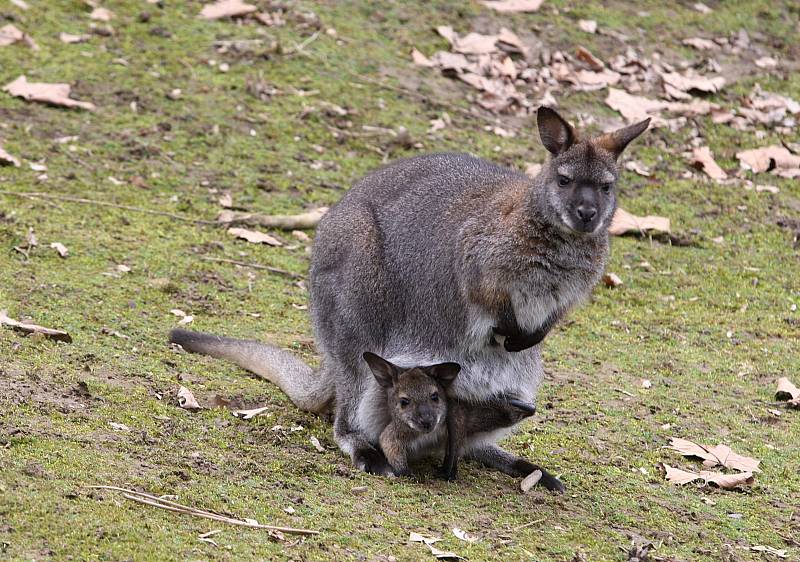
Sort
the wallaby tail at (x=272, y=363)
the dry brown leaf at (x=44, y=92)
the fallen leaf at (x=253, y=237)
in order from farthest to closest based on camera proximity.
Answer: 1. the dry brown leaf at (x=44, y=92)
2. the fallen leaf at (x=253, y=237)
3. the wallaby tail at (x=272, y=363)

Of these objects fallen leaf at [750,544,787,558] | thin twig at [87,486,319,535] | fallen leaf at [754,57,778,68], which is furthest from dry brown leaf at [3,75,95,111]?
fallen leaf at [754,57,778,68]

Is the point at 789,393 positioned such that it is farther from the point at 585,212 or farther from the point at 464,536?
the point at 464,536

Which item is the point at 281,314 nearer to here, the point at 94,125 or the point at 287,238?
the point at 287,238

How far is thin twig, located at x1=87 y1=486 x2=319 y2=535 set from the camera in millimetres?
3871

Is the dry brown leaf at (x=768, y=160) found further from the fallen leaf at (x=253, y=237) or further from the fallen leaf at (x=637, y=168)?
the fallen leaf at (x=253, y=237)

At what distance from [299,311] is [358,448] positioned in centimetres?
179

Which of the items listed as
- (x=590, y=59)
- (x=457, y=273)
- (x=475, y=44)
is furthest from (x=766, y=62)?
(x=457, y=273)

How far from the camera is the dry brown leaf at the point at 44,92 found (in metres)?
8.27

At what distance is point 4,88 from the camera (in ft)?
27.3

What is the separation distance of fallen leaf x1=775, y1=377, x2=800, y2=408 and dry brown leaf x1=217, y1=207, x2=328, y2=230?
3.09 metres

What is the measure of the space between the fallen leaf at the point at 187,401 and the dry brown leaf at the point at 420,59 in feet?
16.8

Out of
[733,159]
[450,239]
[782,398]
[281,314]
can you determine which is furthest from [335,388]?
[733,159]

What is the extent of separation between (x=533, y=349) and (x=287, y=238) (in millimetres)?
2763

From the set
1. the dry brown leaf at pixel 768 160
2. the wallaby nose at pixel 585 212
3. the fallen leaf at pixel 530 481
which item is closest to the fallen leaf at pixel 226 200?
the fallen leaf at pixel 530 481
